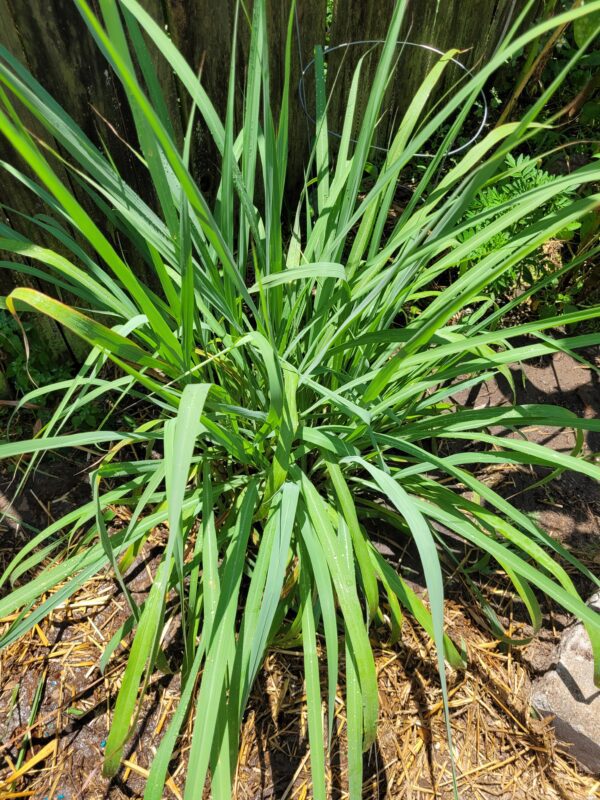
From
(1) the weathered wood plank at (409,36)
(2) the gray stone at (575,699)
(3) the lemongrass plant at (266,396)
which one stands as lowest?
(2) the gray stone at (575,699)

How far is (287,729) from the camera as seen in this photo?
121 centimetres

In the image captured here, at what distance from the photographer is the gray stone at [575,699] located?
1178 mm

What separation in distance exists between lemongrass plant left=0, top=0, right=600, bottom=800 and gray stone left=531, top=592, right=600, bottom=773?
0.24m

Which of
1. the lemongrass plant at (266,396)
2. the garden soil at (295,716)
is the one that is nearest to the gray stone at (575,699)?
the garden soil at (295,716)

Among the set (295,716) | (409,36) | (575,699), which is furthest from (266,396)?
(409,36)

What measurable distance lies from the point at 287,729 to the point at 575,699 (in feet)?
1.99

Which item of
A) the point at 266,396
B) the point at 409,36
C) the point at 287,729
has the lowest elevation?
the point at 287,729

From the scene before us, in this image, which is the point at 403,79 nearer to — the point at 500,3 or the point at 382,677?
the point at 500,3

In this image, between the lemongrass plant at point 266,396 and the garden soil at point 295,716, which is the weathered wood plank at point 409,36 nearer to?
the lemongrass plant at point 266,396

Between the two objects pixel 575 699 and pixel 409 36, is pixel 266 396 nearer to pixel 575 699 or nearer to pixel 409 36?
pixel 575 699

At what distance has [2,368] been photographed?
1.56m

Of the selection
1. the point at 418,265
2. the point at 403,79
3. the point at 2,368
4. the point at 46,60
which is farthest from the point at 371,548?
the point at 403,79

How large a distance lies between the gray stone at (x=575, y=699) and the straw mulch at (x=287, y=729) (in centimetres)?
4

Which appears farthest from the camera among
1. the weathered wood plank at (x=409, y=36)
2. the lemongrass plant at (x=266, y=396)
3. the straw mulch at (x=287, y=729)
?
the weathered wood plank at (x=409, y=36)
